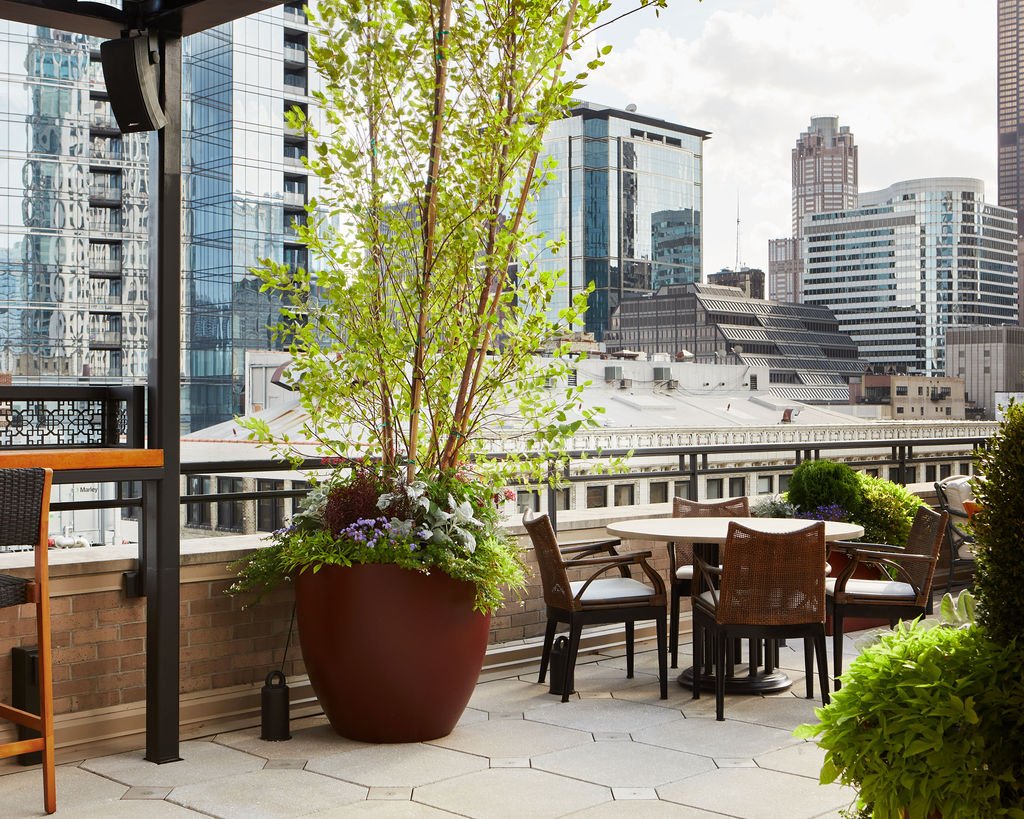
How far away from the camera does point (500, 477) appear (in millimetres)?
4875

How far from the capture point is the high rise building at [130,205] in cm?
3394

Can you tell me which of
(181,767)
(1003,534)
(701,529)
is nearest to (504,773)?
(181,767)

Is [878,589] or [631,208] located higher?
[631,208]

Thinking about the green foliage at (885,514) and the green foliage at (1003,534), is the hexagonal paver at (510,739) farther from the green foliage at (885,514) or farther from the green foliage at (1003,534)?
the green foliage at (885,514)

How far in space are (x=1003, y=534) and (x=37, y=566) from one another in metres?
2.86

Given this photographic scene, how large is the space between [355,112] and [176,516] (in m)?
1.84

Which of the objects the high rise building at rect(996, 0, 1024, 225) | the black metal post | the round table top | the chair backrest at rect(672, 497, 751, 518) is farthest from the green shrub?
the high rise building at rect(996, 0, 1024, 225)

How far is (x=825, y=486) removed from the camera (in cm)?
720

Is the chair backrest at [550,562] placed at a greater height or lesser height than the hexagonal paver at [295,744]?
greater

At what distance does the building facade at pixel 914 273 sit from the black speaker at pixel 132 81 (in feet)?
449

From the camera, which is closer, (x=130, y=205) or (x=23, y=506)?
(x=23, y=506)

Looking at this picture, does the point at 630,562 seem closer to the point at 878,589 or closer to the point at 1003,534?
the point at 878,589

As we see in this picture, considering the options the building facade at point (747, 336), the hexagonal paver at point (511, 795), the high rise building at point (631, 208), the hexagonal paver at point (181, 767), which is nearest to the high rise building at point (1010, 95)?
the building facade at point (747, 336)

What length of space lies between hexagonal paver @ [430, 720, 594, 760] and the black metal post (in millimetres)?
1063
